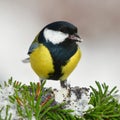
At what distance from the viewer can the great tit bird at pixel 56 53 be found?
1794 millimetres

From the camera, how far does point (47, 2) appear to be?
156 inches

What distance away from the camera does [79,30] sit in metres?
3.66

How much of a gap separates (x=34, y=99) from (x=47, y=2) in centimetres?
252

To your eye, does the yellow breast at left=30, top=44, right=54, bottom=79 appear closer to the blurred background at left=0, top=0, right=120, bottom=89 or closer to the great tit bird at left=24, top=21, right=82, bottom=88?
the great tit bird at left=24, top=21, right=82, bottom=88

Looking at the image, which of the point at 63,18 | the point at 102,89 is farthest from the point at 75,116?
the point at 63,18

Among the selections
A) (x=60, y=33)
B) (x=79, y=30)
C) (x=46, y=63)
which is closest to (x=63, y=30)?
(x=60, y=33)

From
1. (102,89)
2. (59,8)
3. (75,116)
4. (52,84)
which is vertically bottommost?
(75,116)

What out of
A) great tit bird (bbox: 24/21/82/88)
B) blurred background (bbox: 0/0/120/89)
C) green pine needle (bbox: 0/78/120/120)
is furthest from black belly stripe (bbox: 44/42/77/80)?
blurred background (bbox: 0/0/120/89)

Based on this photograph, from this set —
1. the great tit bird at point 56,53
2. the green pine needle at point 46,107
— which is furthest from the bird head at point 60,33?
the green pine needle at point 46,107

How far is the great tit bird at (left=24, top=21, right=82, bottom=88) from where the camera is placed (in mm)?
1794

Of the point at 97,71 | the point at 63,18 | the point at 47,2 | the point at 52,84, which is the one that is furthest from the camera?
the point at 47,2

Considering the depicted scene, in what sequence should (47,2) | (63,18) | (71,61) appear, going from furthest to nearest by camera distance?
(47,2)
(63,18)
(71,61)

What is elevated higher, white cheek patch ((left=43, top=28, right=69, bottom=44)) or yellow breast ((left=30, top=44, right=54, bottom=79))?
white cheek patch ((left=43, top=28, right=69, bottom=44))

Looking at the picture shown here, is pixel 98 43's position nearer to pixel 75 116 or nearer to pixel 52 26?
pixel 52 26
